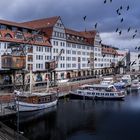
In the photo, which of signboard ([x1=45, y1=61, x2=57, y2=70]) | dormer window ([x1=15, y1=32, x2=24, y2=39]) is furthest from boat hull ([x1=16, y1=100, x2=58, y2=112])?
signboard ([x1=45, y1=61, x2=57, y2=70])

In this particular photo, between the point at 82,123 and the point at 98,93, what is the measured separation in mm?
36115

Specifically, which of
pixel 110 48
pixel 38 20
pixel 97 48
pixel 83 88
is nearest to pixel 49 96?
pixel 83 88

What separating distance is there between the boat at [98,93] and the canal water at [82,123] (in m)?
14.4

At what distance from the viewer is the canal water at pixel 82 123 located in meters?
48.5

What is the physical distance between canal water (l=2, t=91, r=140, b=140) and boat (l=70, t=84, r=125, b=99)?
14395 mm

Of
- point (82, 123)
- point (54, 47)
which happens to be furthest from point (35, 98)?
point (54, 47)

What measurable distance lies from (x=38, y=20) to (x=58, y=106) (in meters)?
53.4

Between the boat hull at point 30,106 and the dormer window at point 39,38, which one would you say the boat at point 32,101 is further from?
the dormer window at point 39,38

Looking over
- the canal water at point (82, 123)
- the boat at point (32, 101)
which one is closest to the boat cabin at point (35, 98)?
the boat at point (32, 101)

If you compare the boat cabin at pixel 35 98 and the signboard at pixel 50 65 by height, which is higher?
the signboard at pixel 50 65

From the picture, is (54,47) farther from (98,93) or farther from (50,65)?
(98,93)

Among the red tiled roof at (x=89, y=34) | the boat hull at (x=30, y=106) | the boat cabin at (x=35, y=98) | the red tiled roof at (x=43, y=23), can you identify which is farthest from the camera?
the red tiled roof at (x=89, y=34)

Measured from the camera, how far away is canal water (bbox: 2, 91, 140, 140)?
159ft

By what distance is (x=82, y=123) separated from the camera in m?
56.9
